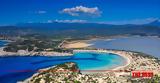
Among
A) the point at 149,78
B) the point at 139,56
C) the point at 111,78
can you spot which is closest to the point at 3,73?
the point at 111,78

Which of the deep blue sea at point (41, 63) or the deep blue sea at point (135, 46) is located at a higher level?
the deep blue sea at point (135, 46)

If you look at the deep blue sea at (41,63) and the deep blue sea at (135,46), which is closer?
the deep blue sea at (41,63)

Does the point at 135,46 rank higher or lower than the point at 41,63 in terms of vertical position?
higher

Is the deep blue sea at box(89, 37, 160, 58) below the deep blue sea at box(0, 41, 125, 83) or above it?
above

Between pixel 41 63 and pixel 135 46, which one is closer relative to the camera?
pixel 41 63

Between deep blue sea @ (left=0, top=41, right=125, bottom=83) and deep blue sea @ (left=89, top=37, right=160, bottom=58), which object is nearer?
deep blue sea @ (left=0, top=41, right=125, bottom=83)

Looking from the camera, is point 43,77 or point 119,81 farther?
Result: point 119,81

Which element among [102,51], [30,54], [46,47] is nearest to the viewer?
[30,54]

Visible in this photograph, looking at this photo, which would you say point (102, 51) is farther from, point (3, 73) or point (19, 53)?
point (3, 73)
